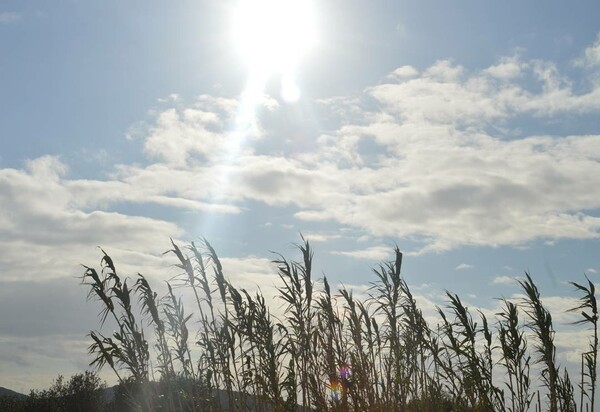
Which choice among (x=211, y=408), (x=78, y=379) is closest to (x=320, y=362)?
(x=211, y=408)

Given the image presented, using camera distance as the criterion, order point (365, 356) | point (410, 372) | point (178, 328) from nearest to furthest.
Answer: point (365, 356)
point (410, 372)
point (178, 328)

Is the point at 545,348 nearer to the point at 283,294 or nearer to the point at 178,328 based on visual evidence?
the point at 283,294

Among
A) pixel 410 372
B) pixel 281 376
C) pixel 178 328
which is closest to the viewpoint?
pixel 281 376

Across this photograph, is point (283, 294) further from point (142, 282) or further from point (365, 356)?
point (142, 282)

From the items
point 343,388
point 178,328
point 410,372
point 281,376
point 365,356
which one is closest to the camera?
point 343,388

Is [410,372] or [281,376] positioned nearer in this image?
[281,376]

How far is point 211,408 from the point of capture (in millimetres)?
10570

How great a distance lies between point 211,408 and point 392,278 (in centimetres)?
338

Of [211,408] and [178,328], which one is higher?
[178,328]

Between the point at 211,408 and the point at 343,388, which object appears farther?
the point at 211,408

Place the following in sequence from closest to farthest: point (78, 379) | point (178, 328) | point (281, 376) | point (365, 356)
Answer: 1. point (281, 376)
2. point (365, 356)
3. point (178, 328)
4. point (78, 379)

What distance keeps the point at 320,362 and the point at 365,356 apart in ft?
2.80

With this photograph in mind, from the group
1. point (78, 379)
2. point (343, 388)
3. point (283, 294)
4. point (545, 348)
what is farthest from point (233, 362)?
point (78, 379)

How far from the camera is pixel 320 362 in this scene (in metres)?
9.25
